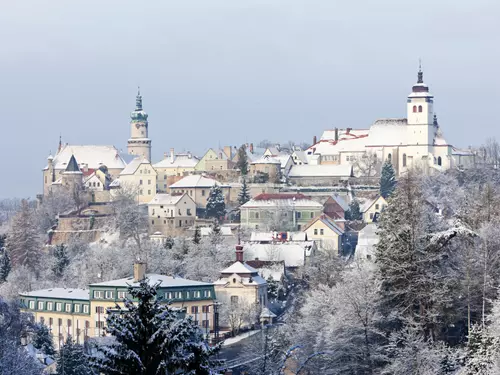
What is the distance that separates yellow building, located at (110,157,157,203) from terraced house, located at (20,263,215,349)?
40.2 metres

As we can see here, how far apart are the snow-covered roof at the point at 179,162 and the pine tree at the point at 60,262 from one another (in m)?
32.6

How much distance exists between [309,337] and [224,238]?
40474mm

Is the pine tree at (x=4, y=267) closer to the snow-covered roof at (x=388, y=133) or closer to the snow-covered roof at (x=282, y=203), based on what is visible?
the snow-covered roof at (x=282, y=203)

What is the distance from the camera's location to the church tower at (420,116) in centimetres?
10538

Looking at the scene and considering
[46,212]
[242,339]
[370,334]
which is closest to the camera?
[370,334]

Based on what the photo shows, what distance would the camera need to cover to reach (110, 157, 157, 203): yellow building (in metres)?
110

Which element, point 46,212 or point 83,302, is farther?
point 46,212

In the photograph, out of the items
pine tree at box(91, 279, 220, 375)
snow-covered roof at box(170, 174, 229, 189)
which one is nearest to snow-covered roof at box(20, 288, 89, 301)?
snow-covered roof at box(170, 174, 229, 189)

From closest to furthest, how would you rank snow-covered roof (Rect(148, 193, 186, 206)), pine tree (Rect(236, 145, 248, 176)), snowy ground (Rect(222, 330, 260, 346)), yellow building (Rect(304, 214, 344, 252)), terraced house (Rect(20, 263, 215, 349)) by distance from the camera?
snowy ground (Rect(222, 330, 260, 346))
terraced house (Rect(20, 263, 215, 349))
yellow building (Rect(304, 214, 344, 252))
snow-covered roof (Rect(148, 193, 186, 206))
pine tree (Rect(236, 145, 248, 176))

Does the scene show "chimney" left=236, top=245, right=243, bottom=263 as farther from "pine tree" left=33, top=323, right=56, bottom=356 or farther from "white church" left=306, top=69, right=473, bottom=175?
"white church" left=306, top=69, right=473, bottom=175

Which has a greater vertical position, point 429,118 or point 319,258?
point 429,118

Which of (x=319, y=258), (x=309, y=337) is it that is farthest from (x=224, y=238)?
(x=309, y=337)

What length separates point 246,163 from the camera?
107m

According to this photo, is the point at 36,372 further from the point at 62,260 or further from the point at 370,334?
the point at 62,260
